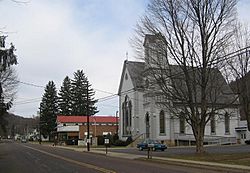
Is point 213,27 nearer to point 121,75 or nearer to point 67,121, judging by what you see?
point 121,75

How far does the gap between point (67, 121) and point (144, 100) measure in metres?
37.9

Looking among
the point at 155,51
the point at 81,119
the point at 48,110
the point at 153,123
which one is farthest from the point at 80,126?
the point at 155,51

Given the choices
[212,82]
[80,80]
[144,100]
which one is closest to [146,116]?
[144,100]

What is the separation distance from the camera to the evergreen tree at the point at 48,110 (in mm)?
118750

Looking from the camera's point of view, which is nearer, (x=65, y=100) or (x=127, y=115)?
(x=127, y=115)

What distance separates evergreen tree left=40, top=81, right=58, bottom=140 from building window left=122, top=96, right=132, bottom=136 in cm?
4569

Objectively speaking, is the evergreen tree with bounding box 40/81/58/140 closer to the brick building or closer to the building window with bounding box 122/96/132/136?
the brick building

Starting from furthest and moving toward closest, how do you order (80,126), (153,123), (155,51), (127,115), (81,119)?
(81,119)
(80,126)
(127,115)
(153,123)
(155,51)

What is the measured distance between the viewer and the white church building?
67.3 meters

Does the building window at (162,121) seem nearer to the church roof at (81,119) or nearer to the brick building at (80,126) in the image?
the brick building at (80,126)


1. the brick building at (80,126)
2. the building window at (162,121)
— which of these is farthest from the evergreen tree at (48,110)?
the building window at (162,121)

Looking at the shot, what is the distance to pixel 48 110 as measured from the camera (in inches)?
4727

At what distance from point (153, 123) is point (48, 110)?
5943 centimetres

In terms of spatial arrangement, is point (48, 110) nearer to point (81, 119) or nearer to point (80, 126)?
point (81, 119)
